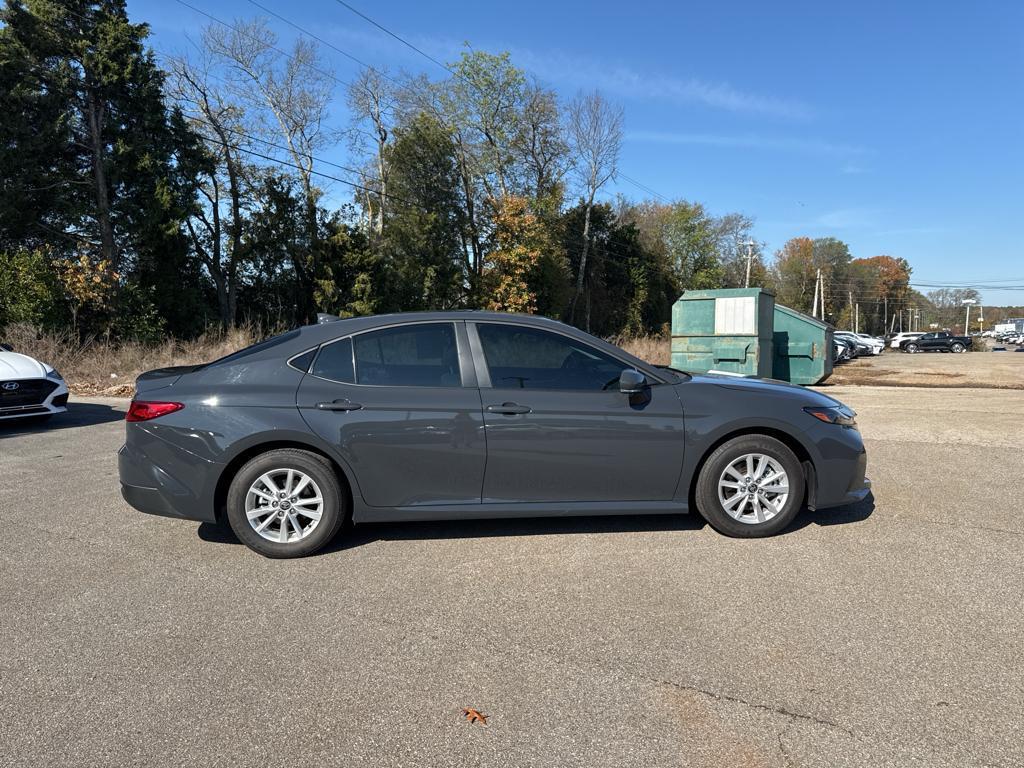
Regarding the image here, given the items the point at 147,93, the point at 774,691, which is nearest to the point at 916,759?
the point at 774,691

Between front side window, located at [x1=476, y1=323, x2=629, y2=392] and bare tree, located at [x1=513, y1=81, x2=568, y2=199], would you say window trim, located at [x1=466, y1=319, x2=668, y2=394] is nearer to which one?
front side window, located at [x1=476, y1=323, x2=629, y2=392]

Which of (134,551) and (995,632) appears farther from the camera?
(134,551)

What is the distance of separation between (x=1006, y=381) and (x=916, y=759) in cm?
2081

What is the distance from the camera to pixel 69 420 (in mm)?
10016

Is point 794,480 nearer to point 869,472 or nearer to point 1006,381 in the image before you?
point 869,472

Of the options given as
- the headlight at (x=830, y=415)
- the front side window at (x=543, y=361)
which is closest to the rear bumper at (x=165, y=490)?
the front side window at (x=543, y=361)

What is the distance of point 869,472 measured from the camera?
6.54 m

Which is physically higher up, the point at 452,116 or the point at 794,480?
the point at 452,116

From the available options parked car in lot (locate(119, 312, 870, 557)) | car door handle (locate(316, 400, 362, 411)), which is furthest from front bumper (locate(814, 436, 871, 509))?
car door handle (locate(316, 400, 362, 411))

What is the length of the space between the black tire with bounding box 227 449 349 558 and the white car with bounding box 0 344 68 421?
645cm

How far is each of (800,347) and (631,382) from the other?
11545 millimetres

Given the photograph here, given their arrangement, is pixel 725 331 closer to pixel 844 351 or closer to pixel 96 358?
pixel 96 358

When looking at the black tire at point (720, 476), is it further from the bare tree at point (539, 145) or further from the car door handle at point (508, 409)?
the bare tree at point (539, 145)

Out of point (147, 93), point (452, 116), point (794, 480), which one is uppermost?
point (452, 116)
